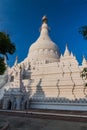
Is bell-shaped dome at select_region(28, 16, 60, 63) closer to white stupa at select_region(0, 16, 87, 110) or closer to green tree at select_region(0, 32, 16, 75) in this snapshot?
white stupa at select_region(0, 16, 87, 110)

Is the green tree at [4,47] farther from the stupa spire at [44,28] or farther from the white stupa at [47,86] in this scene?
→ the stupa spire at [44,28]

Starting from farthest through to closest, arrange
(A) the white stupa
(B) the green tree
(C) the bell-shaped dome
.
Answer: (C) the bell-shaped dome < (A) the white stupa < (B) the green tree

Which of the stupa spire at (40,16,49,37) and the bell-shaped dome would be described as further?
the stupa spire at (40,16,49,37)

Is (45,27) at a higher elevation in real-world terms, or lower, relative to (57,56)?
higher

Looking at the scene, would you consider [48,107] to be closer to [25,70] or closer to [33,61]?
[25,70]

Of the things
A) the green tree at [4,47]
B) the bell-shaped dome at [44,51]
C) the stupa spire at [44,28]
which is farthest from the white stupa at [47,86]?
the green tree at [4,47]

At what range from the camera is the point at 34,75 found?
3800 centimetres

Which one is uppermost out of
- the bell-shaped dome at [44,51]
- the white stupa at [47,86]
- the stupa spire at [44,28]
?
the stupa spire at [44,28]

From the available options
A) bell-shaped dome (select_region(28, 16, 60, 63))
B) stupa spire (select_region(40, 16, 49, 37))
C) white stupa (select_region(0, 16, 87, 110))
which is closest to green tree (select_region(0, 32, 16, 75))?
white stupa (select_region(0, 16, 87, 110))

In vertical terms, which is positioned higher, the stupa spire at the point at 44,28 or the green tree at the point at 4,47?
the stupa spire at the point at 44,28

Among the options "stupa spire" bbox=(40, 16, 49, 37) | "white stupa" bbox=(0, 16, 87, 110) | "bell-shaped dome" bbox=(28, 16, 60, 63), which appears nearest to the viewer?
"white stupa" bbox=(0, 16, 87, 110)

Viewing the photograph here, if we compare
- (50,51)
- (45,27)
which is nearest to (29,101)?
(50,51)

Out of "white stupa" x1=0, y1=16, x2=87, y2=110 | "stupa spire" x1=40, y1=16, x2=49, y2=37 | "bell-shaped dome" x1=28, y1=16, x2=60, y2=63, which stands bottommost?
"white stupa" x1=0, y1=16, x2=87, y2=110

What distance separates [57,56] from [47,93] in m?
21.7
